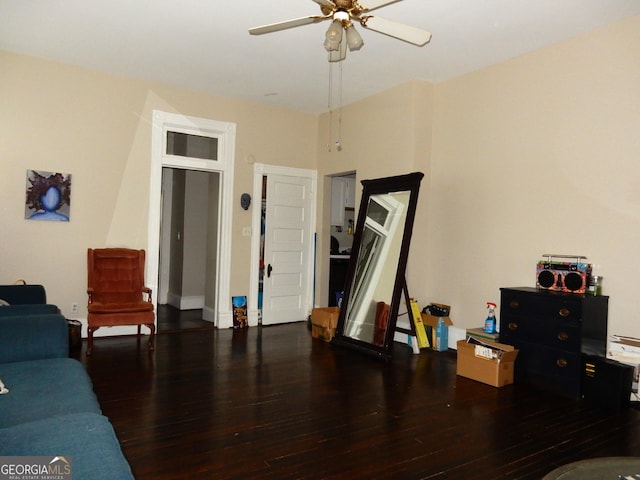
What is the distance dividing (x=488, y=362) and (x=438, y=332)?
1.17 meters

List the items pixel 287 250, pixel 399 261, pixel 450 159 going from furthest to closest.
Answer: pixel 287 250
pixel 450 159
pixel 399 261

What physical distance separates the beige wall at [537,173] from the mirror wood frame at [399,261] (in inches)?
28.1

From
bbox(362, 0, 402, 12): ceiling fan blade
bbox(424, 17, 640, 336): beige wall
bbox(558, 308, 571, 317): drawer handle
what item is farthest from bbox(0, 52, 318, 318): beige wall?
bbox(558, 308, 571, 317): drawer handle

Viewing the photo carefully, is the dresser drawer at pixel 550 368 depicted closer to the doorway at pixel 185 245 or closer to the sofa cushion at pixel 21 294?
the sofa cushion at pixel 21 294

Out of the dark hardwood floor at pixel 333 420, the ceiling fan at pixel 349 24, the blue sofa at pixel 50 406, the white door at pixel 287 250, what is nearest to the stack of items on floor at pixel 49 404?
the blue sofa at pixel 50 406

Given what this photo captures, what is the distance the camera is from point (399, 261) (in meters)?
4.74

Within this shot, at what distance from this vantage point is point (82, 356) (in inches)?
176

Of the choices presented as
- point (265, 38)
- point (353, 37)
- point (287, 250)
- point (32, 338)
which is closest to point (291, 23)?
point (353, 37)

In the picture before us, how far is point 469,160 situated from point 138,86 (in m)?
3.98

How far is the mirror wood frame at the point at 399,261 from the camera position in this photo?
4.65 metres

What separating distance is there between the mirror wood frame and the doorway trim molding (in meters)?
1.76

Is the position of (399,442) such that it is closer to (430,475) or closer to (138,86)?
(430,475)

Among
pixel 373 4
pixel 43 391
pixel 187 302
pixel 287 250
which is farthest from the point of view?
pixel 187 302

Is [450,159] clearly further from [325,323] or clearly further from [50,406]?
[50,406]
